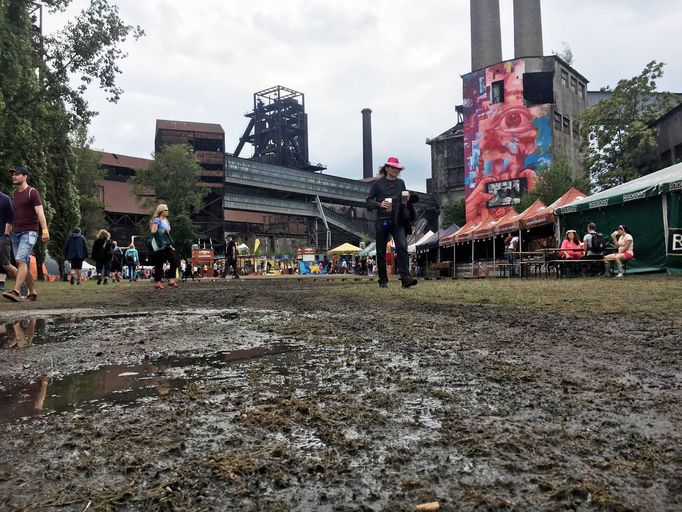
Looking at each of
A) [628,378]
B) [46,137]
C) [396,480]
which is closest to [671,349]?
[628,378]

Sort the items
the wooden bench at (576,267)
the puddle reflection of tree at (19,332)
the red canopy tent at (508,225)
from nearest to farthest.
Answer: the puddle reflection of tree at (19,332)
the wooden bench at (576,267)
the red canopy tent at (508,225)

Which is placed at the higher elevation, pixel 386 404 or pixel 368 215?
pixel 368 215

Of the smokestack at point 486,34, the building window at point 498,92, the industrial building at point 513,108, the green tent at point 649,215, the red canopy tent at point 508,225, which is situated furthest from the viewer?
the smokestack at point 486,34

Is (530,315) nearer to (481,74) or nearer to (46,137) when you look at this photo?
(46,137)

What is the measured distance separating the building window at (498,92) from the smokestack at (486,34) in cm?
625

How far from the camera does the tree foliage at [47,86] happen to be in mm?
16828

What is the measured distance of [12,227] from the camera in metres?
7.50

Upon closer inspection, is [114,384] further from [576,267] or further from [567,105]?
[567,105]

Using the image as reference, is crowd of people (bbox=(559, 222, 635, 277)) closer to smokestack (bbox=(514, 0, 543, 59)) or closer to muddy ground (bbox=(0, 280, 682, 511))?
muddy ground (bbox=(0, 280, 682, 511))

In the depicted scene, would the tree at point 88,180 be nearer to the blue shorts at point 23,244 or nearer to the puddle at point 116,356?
the blue shorts at point 23,244

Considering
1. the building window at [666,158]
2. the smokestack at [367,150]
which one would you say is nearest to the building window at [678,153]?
the building window at [666,158]

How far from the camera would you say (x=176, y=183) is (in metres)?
49.5

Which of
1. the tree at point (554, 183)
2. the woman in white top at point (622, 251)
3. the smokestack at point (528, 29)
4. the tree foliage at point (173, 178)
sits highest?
the smokestack at point (528, 29)

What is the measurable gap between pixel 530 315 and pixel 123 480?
370cm
